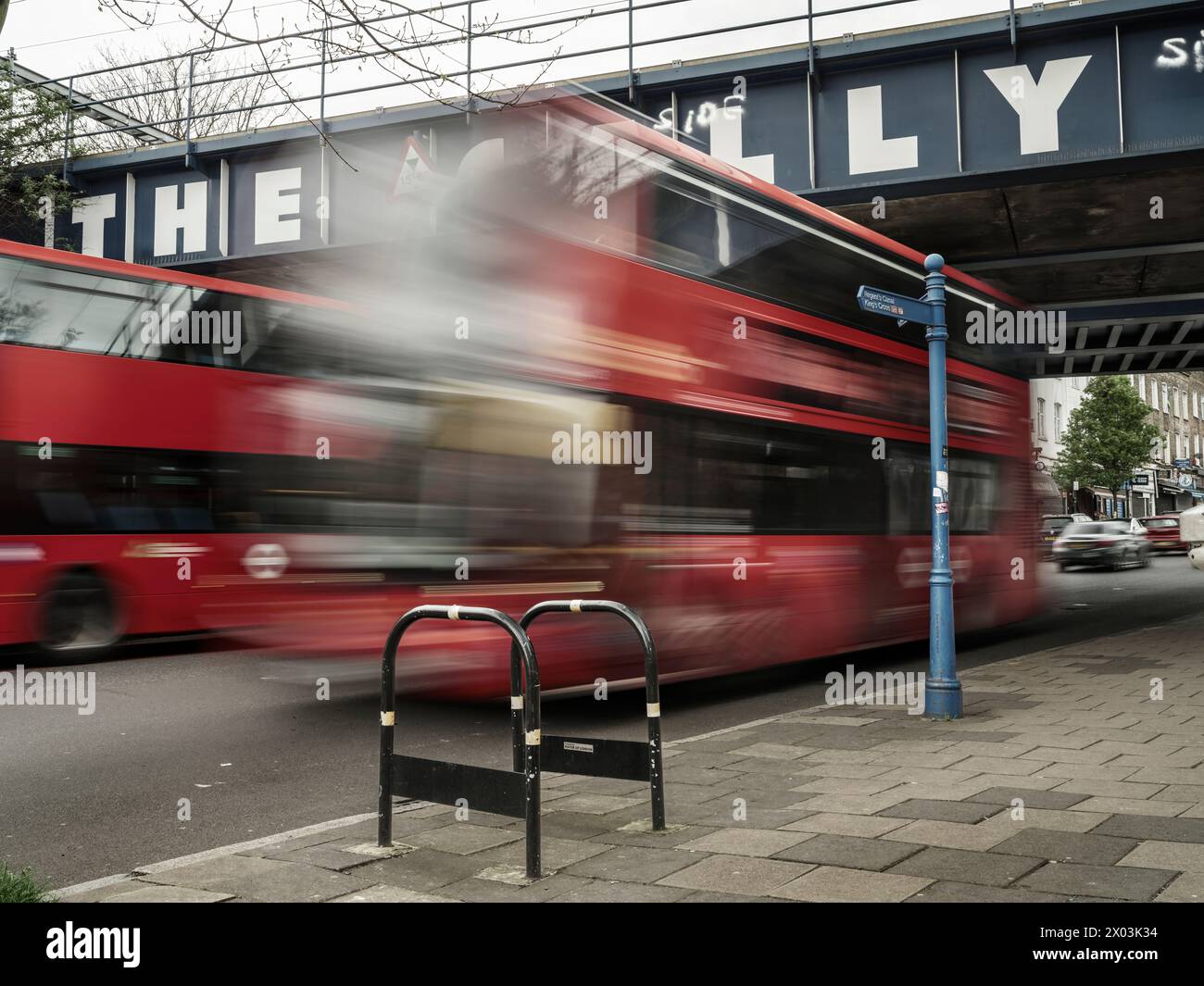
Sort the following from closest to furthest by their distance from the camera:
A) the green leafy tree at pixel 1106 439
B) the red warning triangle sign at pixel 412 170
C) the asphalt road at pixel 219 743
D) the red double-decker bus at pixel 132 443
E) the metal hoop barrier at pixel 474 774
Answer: the metal hoop barrier at pixel 474 774 → the asphalt road at pixel 219 743 → the red warning triangle sign at pixel 412 170 → the red double-decker bus at pixel 132 443 → the green leafy tree at pixel 1106 439

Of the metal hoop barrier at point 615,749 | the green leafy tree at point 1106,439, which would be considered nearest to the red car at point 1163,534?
the green leafy tree at point 1106,439

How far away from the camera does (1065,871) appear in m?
4.34

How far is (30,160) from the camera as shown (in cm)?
1886

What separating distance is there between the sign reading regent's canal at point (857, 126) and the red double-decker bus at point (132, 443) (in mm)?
2057

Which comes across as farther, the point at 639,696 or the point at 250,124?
the point at 250,124

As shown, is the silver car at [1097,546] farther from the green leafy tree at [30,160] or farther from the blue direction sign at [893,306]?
the green leafy tree at [30,160]

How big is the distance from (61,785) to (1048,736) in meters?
6.09

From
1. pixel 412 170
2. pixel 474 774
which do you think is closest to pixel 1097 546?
pixel 412 170

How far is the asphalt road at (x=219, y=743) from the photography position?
217 inches

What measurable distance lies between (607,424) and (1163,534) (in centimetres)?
3719

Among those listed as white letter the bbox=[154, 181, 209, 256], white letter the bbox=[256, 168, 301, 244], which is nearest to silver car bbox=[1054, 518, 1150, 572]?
white letter the bbox=[256, 168, 301, 244]

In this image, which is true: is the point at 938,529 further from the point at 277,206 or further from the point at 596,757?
the point at 277,206
